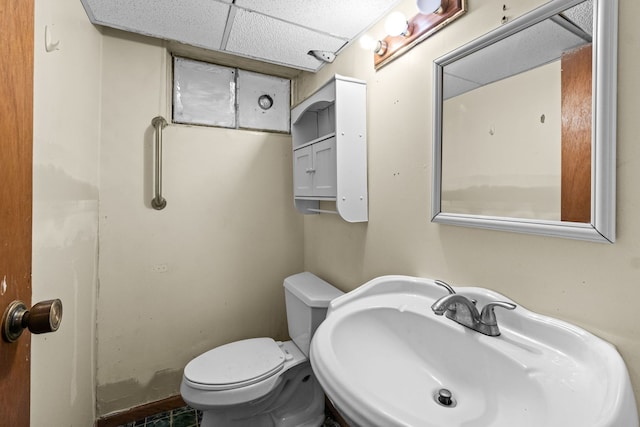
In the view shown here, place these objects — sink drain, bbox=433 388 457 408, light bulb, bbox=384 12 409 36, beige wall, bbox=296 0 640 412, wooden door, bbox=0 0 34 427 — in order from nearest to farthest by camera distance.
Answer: wooden door, bbox=0 0 34 427, beige wall, bbox=296 0 640 412, sink drain, bbox=433 388 457 408, light bulb, bbox=384 12 409 36

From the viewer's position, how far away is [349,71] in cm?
141

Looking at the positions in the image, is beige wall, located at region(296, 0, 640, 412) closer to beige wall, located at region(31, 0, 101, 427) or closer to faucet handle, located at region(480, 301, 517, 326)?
faucet handle, located at region(480, 301, 517, 326)

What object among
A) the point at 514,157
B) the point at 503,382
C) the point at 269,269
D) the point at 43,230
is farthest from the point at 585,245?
the point at 269,269

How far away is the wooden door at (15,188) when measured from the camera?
16.2 inches

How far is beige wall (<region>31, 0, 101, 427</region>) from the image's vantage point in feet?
2.51

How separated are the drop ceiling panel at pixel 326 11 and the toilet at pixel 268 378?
126 cm

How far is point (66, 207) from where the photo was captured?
3.18ft

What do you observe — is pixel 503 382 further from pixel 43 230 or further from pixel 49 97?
pixel 49 97

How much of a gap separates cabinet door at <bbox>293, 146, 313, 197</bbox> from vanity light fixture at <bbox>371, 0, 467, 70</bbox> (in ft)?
1.77

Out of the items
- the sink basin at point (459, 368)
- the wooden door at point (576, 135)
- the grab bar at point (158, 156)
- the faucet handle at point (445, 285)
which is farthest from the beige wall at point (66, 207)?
the wooden door at point (576, 135)

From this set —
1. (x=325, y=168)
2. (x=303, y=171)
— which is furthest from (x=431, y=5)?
(x=303, y=171)

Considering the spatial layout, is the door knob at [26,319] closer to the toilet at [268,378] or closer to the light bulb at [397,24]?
the toilet at [268,378]

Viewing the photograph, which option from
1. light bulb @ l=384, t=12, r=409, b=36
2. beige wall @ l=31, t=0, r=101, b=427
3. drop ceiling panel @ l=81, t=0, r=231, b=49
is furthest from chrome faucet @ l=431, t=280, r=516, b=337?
drop ceiling panel @ l=81, t=0, r=231, b=49

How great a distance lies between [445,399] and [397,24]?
1218mm
